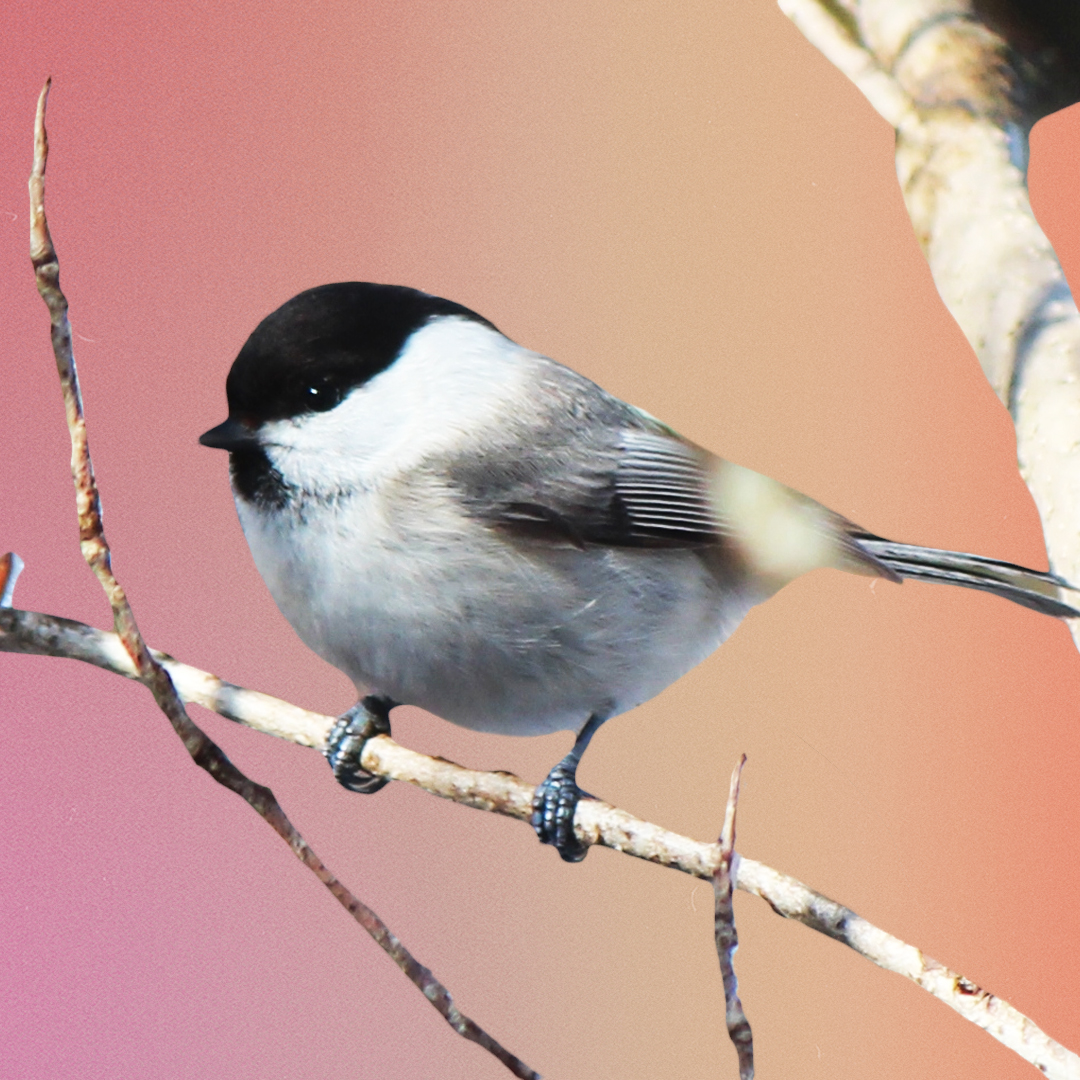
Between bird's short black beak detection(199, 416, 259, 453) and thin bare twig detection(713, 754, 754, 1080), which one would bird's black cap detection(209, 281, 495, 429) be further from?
thin bare twig detection(713, 754, 754, 1080)

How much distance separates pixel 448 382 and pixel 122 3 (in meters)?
0.47

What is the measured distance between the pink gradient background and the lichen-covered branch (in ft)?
0.10

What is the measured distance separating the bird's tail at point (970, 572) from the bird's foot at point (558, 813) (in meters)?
0.33

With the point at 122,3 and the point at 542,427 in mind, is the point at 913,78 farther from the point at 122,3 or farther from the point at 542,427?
the point at 122,3

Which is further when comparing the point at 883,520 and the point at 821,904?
the point at 883,520

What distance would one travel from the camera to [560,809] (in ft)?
3.09

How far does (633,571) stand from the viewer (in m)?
0.96

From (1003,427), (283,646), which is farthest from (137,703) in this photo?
(1003,427)

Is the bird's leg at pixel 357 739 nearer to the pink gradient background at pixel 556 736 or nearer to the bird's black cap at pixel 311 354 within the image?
the pink gradient background at pixel 556 736

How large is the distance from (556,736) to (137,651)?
0.38m

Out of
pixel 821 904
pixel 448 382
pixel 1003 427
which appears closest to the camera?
pixel 821 904

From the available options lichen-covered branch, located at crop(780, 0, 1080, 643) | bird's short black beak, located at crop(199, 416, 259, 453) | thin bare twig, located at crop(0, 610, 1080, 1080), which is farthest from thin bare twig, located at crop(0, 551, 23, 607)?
lichen-covered branch, located at crop(780, 0, 1080, 643)

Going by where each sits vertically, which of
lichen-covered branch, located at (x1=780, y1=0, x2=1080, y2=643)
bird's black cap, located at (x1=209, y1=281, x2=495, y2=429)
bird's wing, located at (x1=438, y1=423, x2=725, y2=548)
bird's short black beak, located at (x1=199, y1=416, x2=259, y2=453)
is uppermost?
lichen-covered branch, located at (x1=780, y1=0, x2=1080, y2=643)

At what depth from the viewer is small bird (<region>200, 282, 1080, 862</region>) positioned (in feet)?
2.97
